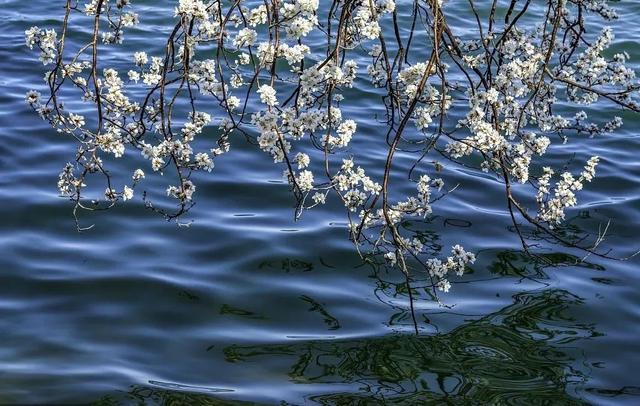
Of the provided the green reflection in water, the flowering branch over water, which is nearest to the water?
the green reflection in water

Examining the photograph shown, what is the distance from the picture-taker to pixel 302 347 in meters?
5.69

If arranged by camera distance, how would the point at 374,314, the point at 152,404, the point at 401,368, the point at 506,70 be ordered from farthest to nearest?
the point at 374,314
the point at 401,368
the point at 152,404
the point at 506,70

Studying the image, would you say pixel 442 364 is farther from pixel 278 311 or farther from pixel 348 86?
pixel 348 86

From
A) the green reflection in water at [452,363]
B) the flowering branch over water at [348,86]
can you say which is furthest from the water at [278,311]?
the flowering branch over water at [348,86]

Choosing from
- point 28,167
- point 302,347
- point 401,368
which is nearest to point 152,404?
A: point 302,347

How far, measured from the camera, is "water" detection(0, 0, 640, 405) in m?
5.35

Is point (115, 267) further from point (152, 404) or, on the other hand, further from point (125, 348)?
point (152, 404)

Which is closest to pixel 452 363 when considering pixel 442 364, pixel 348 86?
pixel 442 364

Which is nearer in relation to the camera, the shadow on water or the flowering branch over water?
the flowering branch over water

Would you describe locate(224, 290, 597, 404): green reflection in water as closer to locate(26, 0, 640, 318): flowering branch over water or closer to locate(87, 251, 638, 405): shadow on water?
locate(87, 251, 638, 405): shadow on water

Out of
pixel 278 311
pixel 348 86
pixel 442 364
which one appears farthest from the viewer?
pixel 278 311

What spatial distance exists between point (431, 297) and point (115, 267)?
6.04 feet

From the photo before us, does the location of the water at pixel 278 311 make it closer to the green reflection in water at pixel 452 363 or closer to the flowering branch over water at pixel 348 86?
the green reflection in water at pixel 452 363

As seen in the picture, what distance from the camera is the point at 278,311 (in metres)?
6.03
